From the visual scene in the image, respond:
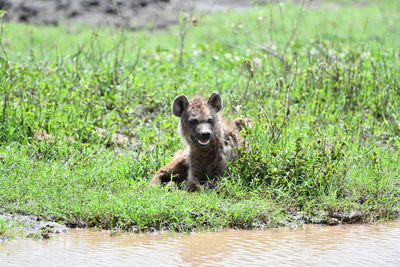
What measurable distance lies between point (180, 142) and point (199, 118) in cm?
101

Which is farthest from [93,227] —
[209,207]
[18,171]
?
[18,171]

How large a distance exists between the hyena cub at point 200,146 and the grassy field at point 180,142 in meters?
0.18

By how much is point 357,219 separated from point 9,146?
3598 mm

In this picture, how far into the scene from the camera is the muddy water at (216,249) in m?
4.00

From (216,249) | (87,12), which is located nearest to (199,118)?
(216,249)

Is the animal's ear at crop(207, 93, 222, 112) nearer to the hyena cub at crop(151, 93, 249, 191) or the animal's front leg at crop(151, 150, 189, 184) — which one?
A: the hyena cub at crop(151, 93, 249, 191)

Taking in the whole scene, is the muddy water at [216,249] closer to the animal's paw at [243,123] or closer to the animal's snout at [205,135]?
the animal's snout at [205,135]

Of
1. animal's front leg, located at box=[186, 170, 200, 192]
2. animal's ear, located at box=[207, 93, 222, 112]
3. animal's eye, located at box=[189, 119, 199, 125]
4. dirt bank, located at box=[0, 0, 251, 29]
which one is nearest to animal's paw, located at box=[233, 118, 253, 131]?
animal's ear, located at box=[207, 93, 222, 112]

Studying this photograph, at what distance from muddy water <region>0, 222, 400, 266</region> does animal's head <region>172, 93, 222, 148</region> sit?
3.79ft

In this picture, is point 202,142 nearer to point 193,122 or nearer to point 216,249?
point 193,122

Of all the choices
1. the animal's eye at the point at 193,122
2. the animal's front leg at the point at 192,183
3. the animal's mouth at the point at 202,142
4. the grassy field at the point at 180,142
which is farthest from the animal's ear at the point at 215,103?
the animal's front leg at the point at 192,183

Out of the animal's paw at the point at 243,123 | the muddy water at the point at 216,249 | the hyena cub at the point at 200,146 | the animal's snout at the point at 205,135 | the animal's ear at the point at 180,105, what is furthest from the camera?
the animal's paw at the point at 243,123

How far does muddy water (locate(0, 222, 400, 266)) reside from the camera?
400 cm

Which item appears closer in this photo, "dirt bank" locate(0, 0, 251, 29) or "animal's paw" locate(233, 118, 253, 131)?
"animal's paw" locate(233, 118, 253, 131)
